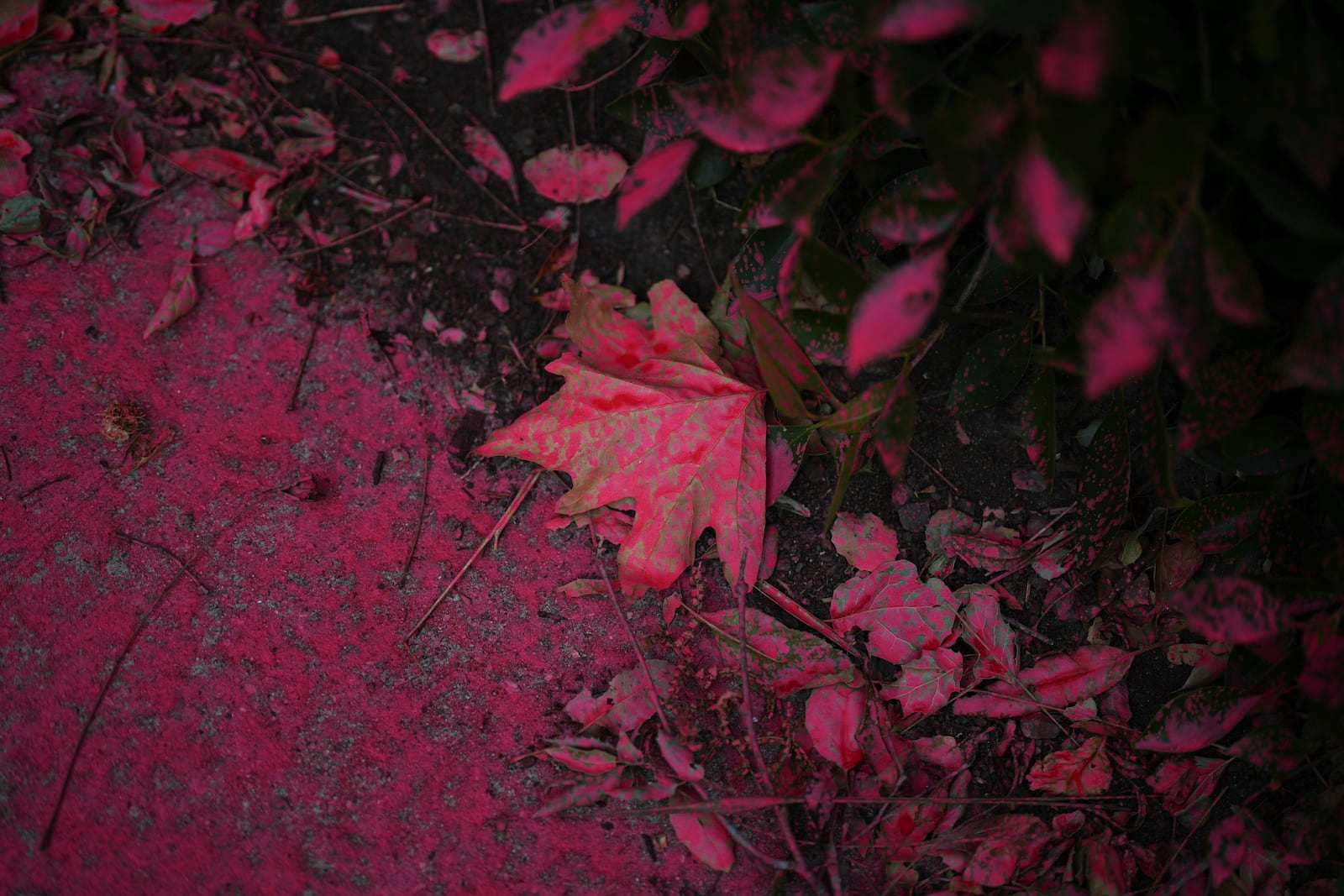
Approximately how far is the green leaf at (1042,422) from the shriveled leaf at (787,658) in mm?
422

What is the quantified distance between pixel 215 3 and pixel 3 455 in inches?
37.5

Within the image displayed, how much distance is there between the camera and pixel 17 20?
1.52m

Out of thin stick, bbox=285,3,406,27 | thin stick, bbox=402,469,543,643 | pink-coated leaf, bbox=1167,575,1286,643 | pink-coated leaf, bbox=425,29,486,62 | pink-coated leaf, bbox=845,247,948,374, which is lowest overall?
thin stick, bbox=402,469,543,643

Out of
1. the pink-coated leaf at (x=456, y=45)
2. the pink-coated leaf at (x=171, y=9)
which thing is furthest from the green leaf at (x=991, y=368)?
the pink-coated leaf at (x=171, y=9)

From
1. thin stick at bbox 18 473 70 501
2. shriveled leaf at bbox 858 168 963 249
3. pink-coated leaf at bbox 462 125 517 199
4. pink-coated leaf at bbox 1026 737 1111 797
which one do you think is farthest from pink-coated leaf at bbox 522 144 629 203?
pink-coated leaf at bbox 1026 737 1111 797

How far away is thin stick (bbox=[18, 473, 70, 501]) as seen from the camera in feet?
4.35

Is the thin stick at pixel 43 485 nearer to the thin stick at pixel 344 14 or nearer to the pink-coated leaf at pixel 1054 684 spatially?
the thin stick at pixel 344 14

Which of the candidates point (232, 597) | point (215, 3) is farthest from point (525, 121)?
point (232, 597)

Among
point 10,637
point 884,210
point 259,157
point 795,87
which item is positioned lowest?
point 10,637

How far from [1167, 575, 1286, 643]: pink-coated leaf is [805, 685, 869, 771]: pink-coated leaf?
1.56 ft

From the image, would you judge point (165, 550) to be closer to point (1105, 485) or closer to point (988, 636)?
point (988, 636)

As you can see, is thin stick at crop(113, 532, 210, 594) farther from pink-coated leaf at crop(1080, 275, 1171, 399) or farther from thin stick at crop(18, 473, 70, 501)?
pink-coated leaf at crop(1080, 275, 1171, 399)

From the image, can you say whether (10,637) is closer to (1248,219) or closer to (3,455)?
(3,455)

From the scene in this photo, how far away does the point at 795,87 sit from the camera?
Result: 2.50ft
